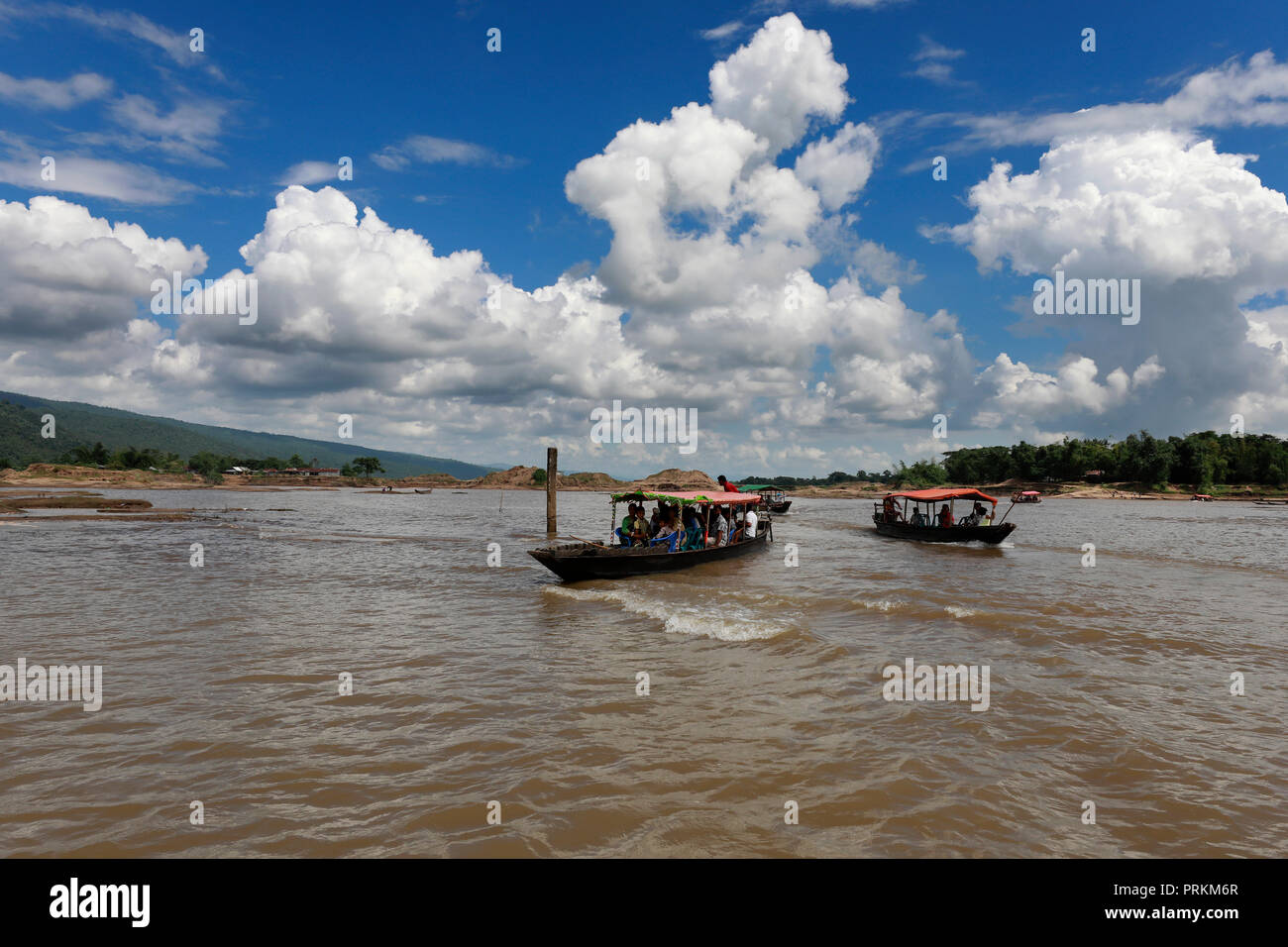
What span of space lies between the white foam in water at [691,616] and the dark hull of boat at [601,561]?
2.50ft

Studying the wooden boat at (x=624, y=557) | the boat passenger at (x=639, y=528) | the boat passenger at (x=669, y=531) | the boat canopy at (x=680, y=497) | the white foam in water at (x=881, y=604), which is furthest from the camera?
the boat passenger at (x=639, y=528)

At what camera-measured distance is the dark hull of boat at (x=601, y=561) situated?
18547mm

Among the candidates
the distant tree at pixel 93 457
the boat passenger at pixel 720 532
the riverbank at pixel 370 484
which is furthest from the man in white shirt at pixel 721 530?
the distant tree at pixel 93 457

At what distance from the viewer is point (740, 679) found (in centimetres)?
971

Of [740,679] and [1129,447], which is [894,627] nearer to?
[740,679]

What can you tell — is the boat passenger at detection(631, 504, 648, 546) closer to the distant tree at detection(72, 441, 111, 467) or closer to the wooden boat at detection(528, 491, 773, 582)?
the wooden boat at detection(528, 491, 773, 582)

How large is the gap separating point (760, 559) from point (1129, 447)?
11159 centimetres

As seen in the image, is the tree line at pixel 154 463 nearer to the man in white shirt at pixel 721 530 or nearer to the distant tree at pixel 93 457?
the distant tree at pixel 93 457

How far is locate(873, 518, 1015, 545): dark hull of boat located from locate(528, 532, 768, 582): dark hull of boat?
57.7 feet
